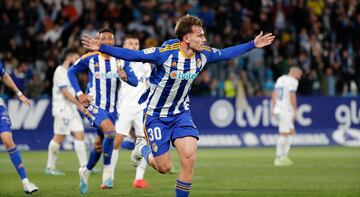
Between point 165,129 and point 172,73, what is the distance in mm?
746

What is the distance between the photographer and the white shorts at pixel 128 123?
15266 mm

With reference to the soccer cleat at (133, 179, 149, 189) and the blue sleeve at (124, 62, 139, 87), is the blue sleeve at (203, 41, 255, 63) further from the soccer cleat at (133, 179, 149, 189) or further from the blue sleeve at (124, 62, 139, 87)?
the soccer cleat at (133, 179, 149, 189)

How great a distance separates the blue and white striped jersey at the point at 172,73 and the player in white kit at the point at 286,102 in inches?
375

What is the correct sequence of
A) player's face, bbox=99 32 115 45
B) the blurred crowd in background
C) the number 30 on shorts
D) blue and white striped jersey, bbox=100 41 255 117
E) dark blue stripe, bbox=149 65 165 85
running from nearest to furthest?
1. blue and white striped jersey, bbox=100 41 255 117
2. dark blue stripe, bbox=149 65 165 85
3. the number 30 on shorts
4. player's face, bbox=99 32 115 45
5. the blurred crowd in background

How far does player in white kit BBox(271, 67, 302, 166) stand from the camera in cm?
2041

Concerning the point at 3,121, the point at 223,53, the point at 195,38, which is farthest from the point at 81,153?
the point at 195,38

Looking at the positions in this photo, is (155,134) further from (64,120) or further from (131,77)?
(64,120)

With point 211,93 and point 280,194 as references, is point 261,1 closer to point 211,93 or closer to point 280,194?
point 211,93

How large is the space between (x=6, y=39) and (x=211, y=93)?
6567mm

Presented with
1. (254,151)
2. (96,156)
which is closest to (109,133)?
(96,156)

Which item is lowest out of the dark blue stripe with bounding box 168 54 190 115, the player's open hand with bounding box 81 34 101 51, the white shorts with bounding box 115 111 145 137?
the white shorts with bounding box 115 111 145 137

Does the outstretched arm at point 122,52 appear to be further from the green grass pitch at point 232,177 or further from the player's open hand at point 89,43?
the green grass pitch at point 232,177

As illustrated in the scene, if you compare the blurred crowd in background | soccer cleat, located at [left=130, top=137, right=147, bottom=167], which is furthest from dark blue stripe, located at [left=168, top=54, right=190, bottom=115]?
the blurred crowd in background

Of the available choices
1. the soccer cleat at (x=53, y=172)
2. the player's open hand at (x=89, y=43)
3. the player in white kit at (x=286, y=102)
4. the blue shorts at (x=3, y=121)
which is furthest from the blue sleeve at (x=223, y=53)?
the player in white kit at (x=286, y=102)
